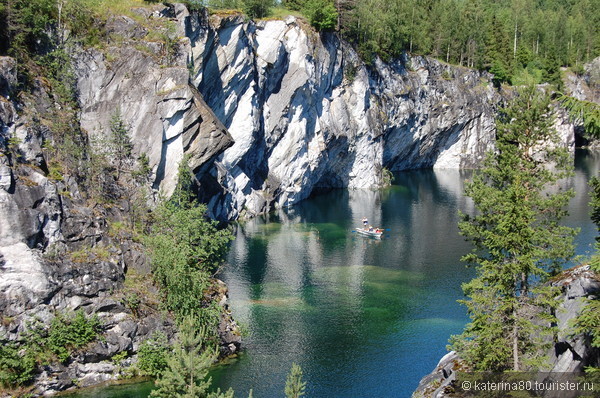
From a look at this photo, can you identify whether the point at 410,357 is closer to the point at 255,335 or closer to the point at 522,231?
the point at 255,335

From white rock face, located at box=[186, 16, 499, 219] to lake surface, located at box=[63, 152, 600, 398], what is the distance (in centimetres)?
745

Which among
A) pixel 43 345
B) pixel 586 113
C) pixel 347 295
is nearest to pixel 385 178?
pixel 347 295

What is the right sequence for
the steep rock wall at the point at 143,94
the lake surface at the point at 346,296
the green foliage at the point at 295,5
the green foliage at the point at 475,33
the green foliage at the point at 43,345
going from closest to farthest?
the green foliage at the point at 43,345
the lake surface at the point at 346,296
the steep rock wall at the point at 143,94
the green foliage at the point at 295,5
the green foliage at the point at 475,33

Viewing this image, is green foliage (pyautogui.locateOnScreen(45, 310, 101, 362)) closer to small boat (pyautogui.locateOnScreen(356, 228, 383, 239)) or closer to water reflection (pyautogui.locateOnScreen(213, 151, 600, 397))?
water reflection (pyautogui.locateOnScreen(213, 151, 600, 397))

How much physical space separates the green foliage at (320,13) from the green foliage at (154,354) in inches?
2200

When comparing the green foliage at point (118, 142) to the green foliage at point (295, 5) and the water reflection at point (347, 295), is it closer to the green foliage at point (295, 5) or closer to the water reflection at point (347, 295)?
the water reflection at point (347, 295)

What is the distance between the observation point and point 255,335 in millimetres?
38281

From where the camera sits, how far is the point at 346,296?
45656 millimetres

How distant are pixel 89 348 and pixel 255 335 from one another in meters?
11.0

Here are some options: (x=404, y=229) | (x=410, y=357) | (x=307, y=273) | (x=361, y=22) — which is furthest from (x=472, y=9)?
(x=410, y=357)

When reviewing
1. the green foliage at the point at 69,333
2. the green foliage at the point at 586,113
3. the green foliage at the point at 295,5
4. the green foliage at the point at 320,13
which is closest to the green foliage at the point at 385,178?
the green foliage at the point at 320,13

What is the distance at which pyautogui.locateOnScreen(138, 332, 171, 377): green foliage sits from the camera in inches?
1297

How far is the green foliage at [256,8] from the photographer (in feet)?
235

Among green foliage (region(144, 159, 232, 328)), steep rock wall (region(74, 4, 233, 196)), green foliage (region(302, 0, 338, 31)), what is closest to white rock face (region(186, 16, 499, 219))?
Answer: green foliage (region(302, 0, 338, 31))
